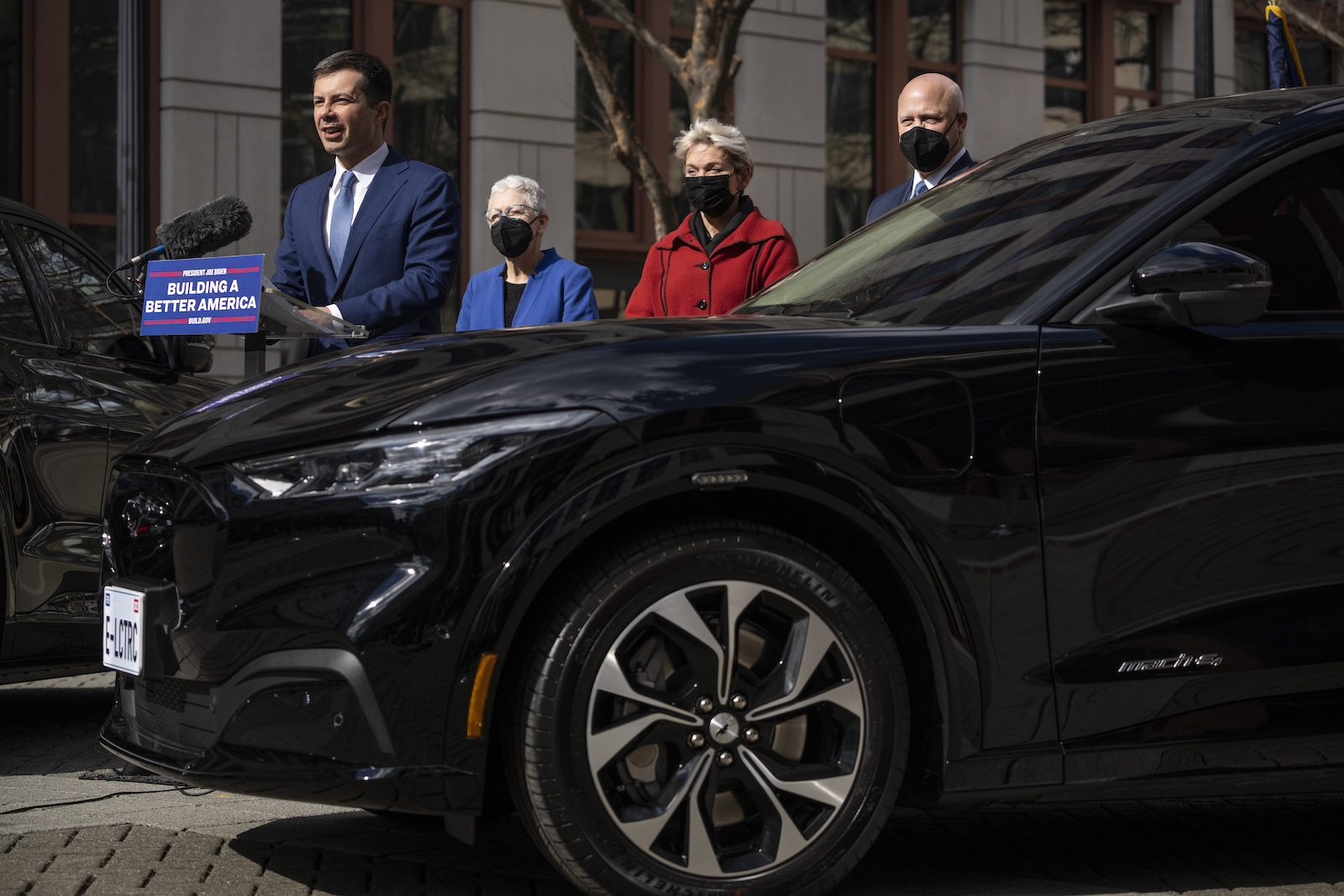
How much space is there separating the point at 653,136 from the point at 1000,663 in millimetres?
15125

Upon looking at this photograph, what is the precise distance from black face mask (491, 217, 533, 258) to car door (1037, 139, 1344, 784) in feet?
11.8

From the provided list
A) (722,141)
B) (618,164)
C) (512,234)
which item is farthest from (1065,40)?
(722,141)

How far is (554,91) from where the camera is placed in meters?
17.4

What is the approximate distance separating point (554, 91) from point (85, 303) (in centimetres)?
1148

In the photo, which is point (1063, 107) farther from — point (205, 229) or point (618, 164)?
point (205, 229)

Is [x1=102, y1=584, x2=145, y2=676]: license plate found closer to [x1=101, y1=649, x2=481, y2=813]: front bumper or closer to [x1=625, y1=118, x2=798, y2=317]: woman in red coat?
[x1=101, y1=649, x2=481, y2=813]: front bumper

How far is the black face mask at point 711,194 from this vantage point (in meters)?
6.52

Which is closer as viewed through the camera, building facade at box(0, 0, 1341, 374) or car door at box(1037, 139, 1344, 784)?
car door at box(1037, 139, 1344, 784)

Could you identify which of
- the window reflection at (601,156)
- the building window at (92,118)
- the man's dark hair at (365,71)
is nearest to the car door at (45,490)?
the man's dark hair at (365,71)

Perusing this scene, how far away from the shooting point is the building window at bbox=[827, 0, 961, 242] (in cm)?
1984

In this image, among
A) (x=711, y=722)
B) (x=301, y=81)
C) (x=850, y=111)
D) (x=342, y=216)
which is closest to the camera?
(x=711, y=722)

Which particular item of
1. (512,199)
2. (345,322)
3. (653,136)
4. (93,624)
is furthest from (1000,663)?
(653,136)

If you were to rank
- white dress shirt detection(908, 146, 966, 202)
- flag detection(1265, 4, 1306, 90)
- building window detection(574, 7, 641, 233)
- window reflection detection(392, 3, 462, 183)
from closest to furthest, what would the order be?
white dress shirt detection(908, 146, 966, 202), flag detection(1265, 4, 1306, 90), window reflection detection(392, 3, 462, 183), building window detection(574, 7, 641, 233)

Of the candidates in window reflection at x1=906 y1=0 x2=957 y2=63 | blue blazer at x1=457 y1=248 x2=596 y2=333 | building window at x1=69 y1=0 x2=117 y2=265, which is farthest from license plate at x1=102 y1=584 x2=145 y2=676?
window reflection at x1=906 y1=0 x2=957 y2=63
